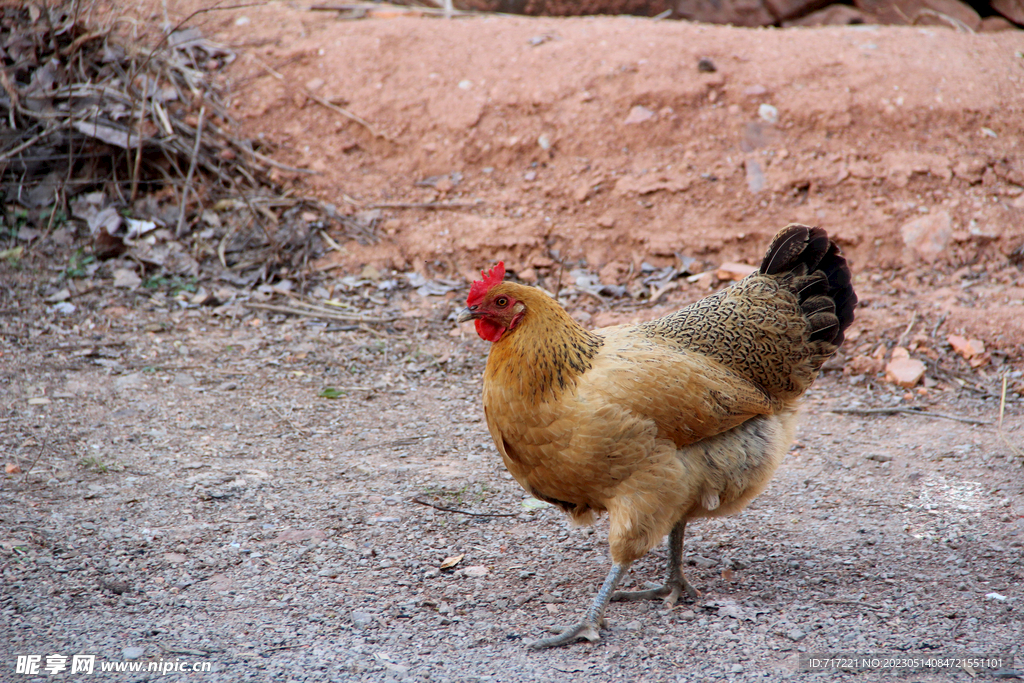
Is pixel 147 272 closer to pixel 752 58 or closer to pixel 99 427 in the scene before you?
pixel 99 427

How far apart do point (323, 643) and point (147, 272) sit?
173 inches

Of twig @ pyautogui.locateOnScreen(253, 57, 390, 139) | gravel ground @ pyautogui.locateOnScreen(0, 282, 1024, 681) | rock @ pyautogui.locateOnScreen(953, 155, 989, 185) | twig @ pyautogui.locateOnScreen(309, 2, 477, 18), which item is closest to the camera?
gravel ground @ pyautogui.locateOnScreen(0, 282, 1024, 681)

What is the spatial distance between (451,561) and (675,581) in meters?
1.05

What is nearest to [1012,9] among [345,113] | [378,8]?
[378,8]

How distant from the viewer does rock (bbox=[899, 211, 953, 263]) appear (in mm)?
6414

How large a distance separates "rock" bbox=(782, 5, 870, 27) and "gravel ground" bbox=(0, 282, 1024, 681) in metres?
5.79

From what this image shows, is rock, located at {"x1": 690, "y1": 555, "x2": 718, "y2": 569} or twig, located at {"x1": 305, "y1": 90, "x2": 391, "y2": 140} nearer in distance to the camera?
rock, located at {"x1": 690, "y1": 555, "x2": 718, "y2": 569}

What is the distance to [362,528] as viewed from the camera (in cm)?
384

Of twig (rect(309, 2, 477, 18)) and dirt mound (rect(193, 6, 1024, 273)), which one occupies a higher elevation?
twig (rect(309, 2, 477, 18))

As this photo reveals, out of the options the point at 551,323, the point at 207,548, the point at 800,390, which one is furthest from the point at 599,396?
the point at 207,548

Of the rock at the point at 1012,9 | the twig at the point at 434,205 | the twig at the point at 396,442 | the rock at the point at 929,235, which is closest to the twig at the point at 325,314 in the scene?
the twig at the point at 434,205

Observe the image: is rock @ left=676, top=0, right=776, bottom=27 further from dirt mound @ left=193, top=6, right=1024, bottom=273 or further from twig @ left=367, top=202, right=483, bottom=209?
twig @ left=367, top=202, right=483, bottom=209

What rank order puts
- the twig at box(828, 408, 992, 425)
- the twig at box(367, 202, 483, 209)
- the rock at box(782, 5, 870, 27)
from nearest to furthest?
1. the twig at box(828, 408, 992, 425)
2. the twig at box(367, 202, 483, 209)
3. the rock at box(782, 5, 870, 27)

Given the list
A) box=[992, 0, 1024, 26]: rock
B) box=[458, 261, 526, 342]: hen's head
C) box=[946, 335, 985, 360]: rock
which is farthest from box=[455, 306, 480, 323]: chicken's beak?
box=[992, 0, 1024, 26]: rock
